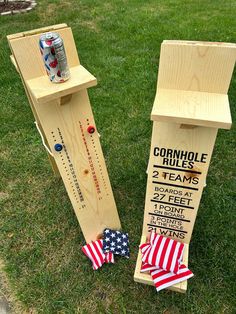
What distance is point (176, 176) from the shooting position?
199 centimetres

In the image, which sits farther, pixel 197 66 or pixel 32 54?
pixel 32 54

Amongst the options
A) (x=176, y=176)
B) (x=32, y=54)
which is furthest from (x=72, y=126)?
(x=176, y=176)

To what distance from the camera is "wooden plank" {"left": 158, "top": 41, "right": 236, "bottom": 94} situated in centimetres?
156

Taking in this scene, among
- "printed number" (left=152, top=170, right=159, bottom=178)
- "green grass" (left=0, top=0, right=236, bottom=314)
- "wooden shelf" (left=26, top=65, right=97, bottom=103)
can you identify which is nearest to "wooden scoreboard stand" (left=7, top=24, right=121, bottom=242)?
"wooden shelf" (left=26, top=65, right=97, bottom=103)

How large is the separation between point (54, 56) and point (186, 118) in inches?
31.8

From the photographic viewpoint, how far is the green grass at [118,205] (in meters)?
2.37

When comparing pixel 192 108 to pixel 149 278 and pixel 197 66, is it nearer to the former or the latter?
pixel 197 66

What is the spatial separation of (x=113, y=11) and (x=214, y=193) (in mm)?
5300

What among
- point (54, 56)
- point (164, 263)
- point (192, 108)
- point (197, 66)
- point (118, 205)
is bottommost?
point (118, 205)

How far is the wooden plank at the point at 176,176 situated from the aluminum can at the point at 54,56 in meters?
0.63

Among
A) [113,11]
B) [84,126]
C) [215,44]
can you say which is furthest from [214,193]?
[113,11]

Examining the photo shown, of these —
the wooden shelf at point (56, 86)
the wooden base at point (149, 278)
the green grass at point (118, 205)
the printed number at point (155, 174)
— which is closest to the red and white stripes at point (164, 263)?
the wooden base at point (149, 278)

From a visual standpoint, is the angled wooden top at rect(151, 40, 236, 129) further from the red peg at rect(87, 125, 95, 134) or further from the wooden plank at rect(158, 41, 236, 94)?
the red peg at rect(87, 125, 95, 134)

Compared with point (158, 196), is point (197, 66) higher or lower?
higher
